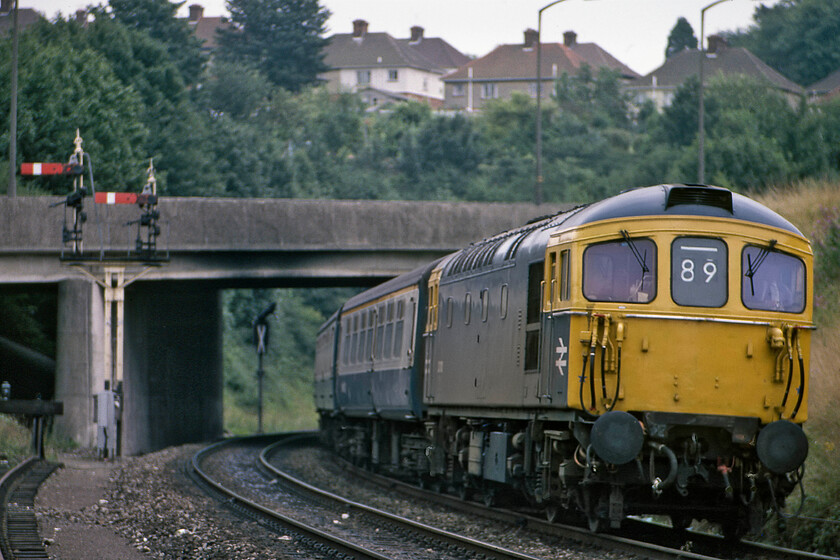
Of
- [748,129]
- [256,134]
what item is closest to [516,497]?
[748,129]

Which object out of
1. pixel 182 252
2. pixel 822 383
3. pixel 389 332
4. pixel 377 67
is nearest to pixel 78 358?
pixel 182 252

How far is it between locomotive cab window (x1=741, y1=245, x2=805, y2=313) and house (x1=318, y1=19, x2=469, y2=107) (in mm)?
119046

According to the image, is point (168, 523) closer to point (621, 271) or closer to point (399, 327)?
point (399, 327)

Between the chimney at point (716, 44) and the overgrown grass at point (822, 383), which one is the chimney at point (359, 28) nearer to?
the chimney at point (716, 44)

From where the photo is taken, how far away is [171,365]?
38.1 m

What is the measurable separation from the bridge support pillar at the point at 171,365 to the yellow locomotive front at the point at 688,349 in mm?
20811

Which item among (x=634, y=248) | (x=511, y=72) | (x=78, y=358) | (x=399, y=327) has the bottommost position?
(x=78, y=358)

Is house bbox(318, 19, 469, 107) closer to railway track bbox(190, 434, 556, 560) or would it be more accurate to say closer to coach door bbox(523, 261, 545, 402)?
railway track bbox(190, 434, 556, 560)

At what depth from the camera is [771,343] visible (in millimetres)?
12852

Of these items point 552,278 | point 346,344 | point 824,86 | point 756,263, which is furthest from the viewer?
point 824,86

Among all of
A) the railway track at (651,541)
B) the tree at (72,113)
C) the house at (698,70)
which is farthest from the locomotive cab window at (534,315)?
the house at (698,70)

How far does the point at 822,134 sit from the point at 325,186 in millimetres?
46733

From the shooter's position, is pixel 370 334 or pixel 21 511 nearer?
pixel 21 511

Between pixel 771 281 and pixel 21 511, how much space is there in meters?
9.41
